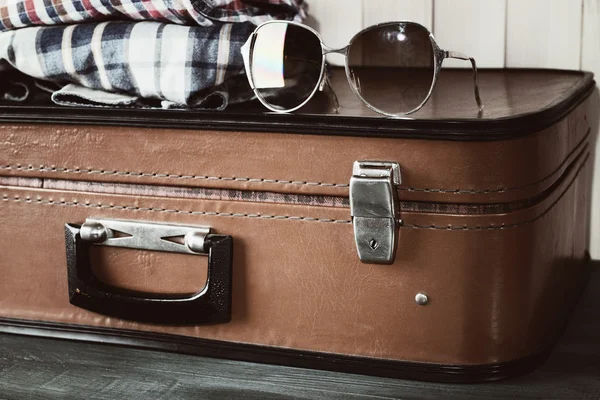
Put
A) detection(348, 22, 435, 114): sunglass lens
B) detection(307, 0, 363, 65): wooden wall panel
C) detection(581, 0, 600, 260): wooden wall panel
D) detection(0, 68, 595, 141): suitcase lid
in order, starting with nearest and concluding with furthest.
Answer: detection(0, 68, 595, 141): suitcase lid, detection(348, 22, 435, 114): sunglass lens, detection(581, 0, 600, 260): wooden wall panel, detection(307, 0, 363, 65): wooden wall panel

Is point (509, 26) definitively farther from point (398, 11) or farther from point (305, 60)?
point (305, 60)

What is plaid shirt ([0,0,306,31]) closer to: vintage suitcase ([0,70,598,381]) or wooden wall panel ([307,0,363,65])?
vintage suitcase ([0,70,598,381])

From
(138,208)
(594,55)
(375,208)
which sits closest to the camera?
(375,208)

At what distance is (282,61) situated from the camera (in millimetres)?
871

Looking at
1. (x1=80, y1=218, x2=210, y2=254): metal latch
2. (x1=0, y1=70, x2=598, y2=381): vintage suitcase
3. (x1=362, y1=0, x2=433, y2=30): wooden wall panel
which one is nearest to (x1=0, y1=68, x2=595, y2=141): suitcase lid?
(x1=0, y1=70, x2=598, y2=381): vintage suitcase

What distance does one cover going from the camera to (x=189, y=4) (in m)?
0.89

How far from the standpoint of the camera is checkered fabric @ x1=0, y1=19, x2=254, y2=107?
89 centimetres

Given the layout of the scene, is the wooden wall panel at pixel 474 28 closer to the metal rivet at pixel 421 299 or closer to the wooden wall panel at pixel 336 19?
the wooden wall panel at pixel 336 19

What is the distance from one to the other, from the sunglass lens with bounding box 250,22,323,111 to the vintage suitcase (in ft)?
0.10

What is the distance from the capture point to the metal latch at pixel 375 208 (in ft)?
2.47

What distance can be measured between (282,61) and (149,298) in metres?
0.30

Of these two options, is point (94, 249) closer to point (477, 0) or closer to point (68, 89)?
point (68, 89)

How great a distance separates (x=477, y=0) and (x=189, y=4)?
0.50 metres

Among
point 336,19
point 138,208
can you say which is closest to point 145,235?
point 138,208
